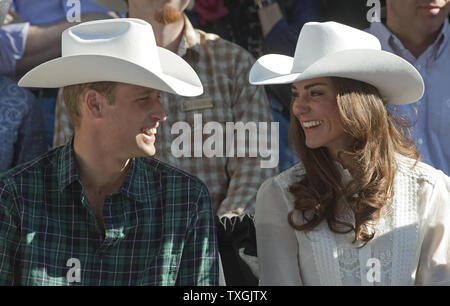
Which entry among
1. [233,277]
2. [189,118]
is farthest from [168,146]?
[233,277]

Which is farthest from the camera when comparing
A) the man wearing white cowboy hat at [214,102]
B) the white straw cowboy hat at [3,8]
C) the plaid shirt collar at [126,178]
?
the white straw cowboy hat at [3,8]

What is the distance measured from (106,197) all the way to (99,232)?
5.7 inches

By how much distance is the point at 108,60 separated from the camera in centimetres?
346

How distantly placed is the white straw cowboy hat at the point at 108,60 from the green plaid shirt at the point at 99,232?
12.3 inches

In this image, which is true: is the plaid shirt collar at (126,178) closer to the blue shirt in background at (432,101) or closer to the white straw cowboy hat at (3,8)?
the white straw cowboy hat at (3,8)

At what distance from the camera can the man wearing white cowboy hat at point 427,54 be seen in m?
4.64

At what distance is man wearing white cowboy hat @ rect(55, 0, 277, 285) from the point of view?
173 inches

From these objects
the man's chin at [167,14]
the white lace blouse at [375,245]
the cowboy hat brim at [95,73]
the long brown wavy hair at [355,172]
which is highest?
the cowboy hat brim at [95,73]

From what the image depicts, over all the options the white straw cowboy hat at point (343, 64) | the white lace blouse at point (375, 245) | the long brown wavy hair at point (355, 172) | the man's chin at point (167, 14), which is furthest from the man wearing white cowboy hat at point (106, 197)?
the man's chin at point (167, 14)

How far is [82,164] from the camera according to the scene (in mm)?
3643

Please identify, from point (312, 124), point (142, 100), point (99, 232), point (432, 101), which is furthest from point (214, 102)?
point (99, 232)

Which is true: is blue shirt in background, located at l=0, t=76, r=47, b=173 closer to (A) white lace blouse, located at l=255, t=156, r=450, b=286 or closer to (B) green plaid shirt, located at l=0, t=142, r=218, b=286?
(B) green plaid shirt, located at l=0, t=142, r=218, b=286
